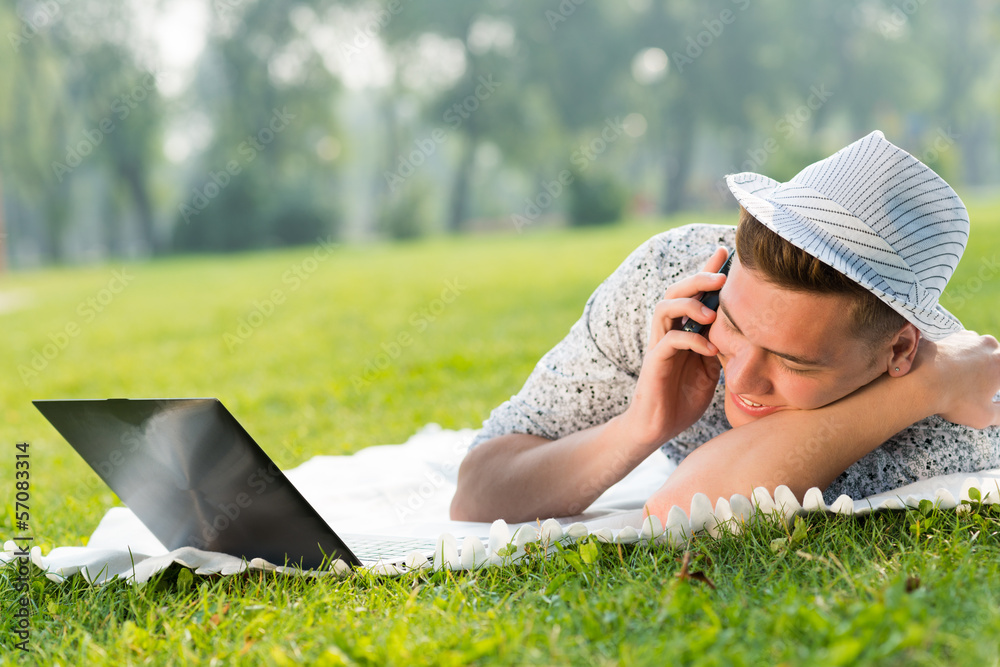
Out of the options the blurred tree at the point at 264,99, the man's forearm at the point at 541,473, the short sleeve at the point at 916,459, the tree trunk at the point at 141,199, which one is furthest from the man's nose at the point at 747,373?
the tree trunk at the point at 141,199

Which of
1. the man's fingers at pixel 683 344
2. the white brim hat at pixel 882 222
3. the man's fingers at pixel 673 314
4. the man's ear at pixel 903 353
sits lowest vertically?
the man's ear at pixel 903 353

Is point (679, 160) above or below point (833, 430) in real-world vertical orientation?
below

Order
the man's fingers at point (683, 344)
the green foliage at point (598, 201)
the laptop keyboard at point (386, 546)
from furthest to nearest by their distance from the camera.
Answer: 1. the green foliage at point (598, 201)
2. the laptop keyboard at point (386, 546)
3. the man's fingers at point (683, 344)

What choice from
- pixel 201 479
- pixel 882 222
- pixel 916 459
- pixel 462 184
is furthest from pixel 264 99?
pixel 882 222

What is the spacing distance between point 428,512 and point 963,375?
1852mm

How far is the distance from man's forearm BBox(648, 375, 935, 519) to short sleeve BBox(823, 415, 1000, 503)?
212 millimetres

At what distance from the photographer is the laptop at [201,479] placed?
2.02 metres

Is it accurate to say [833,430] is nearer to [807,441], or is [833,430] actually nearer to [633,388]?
[807,441]

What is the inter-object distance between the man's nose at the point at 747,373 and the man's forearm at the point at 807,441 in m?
0.17

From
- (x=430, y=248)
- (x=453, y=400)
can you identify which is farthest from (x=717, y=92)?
(x=453, y=400)

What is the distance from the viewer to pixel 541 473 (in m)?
2.64

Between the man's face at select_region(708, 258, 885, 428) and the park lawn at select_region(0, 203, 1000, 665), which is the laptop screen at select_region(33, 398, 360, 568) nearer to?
the park lawn at select_region(0, 203, 1000, 665)

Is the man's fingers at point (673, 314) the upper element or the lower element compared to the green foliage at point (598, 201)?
upper

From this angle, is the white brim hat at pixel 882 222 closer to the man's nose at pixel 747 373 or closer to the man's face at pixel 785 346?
the man's face at pixel 785 346
